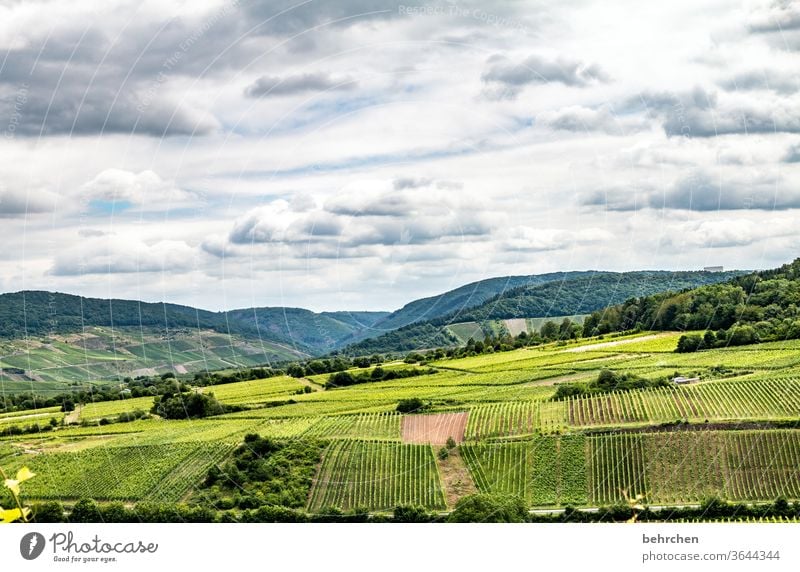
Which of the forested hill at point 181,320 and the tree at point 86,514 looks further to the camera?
the forested hill at point 181,320

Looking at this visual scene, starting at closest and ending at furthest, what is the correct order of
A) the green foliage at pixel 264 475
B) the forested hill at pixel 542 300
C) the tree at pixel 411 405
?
1. the green foliage at pixel 264 475
2. the tree at pixel 411 405
3. the forested hill at pixel 542 300

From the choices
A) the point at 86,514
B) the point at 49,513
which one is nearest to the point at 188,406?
the point at 86,514

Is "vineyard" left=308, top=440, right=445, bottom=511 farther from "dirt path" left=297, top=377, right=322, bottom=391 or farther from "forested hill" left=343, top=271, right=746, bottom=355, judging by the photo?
"forested hill" left=343, top=271, right=746, bottom=355

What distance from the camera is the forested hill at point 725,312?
22.1 m

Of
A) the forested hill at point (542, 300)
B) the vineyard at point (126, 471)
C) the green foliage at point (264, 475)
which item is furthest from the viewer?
the forested hill at point (542, 300)

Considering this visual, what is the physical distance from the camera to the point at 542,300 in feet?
64.4

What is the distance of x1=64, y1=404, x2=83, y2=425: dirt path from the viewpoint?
2467 cm

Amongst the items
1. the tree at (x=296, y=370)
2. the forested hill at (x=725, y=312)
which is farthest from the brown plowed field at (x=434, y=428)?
the forested hill at (x=725, y=312)

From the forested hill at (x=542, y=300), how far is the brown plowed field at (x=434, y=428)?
176 centimetres

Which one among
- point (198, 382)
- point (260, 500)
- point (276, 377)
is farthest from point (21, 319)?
point (260, 500)

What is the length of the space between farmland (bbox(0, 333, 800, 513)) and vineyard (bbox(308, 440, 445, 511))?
4 centimetres

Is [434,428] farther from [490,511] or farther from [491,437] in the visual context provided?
[490,511]

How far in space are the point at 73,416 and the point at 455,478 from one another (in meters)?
13.7
